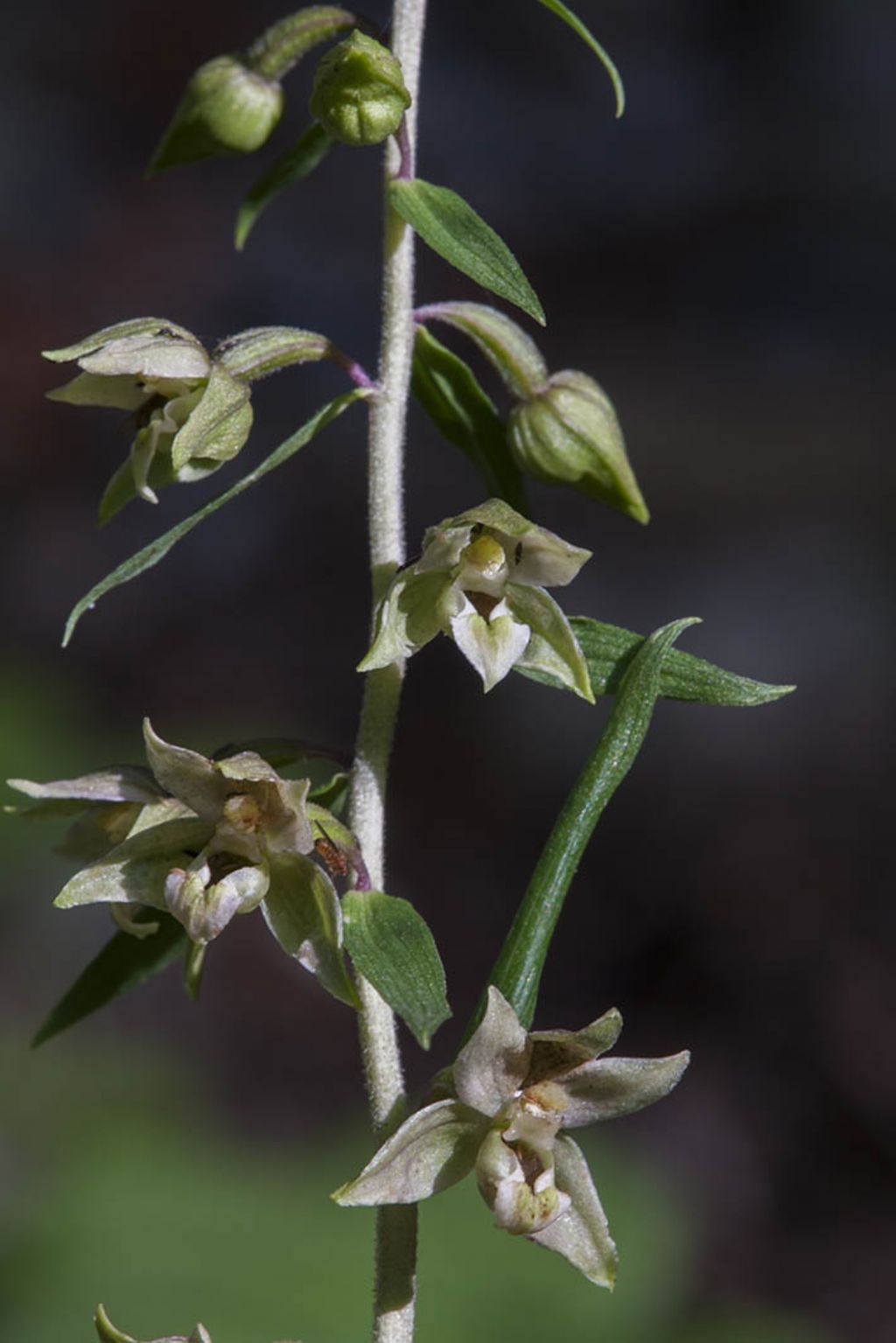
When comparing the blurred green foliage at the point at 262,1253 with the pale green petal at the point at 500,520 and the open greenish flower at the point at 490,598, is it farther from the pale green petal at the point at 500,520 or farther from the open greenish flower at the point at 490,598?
the pale green petal at the point at 500,520

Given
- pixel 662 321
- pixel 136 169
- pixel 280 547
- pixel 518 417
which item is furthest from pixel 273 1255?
pixel 136 169

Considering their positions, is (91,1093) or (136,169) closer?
(91,1093)

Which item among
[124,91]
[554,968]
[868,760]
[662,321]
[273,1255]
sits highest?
[124,91]

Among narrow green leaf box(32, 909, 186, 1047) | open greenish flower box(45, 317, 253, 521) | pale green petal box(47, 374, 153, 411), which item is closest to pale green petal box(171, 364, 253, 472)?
open greenish flower box(45, 317, 253, 521)

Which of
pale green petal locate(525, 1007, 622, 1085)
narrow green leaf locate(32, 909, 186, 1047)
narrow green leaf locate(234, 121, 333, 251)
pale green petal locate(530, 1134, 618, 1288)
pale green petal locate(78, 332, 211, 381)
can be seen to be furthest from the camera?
narrow green leaf locate(234, 121, 333, 251)

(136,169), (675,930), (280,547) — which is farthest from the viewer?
(136,169)

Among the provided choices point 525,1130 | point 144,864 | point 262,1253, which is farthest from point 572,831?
point 262,1253

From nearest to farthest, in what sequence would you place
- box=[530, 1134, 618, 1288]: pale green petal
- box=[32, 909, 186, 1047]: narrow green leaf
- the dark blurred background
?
box=[530, 1134, 618, 1288]: pale green petal, box=[32, 909, 186, 1047]: narrow green leaf, the dark blurred background

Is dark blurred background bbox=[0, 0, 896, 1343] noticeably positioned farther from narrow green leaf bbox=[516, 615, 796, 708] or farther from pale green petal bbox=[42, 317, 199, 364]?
pale green petal bbox=[42, 317, 199, 364]

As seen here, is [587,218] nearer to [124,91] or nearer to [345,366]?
[124,91]
